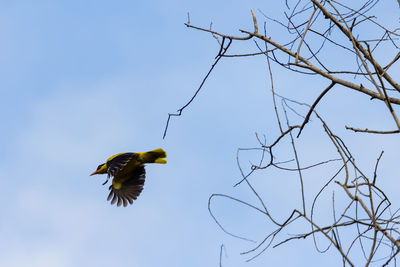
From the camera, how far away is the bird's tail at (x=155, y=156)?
6.32 meters

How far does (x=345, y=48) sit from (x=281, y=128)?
0.49 metres

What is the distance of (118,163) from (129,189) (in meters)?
0.96

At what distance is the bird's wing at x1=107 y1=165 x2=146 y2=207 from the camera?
268 inches

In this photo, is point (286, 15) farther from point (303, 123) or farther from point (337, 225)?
point (337, 225)

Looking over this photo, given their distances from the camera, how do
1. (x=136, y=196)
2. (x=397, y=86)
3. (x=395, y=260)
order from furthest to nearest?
(x=136, y=196)
(x=397, y=86)
(x=395, y=260)

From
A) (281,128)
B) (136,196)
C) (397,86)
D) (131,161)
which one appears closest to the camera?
(397,86)

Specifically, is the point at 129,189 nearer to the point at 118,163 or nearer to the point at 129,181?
the point at 129,181

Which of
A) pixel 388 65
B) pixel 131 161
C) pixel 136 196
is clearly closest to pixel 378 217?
pixel 388 65

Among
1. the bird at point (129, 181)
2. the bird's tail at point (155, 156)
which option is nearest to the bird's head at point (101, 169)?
the bird at point (129, 181)

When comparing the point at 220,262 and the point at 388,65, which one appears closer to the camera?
the point at 220,262

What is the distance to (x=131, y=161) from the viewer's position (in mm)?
6348

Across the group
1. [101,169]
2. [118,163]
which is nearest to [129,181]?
[101,169]

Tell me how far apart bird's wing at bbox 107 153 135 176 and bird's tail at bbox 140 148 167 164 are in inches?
7.7

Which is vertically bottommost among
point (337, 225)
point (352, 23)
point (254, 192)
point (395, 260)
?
point (395, 260)
